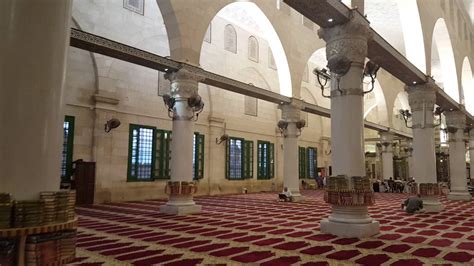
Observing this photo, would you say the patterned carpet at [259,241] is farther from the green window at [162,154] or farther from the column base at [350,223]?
the green window at [162,154]

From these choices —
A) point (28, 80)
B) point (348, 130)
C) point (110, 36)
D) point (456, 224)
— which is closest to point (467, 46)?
point (456, 224)

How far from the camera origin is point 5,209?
2.06 m

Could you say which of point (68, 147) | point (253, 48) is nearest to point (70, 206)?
point (68, 147)

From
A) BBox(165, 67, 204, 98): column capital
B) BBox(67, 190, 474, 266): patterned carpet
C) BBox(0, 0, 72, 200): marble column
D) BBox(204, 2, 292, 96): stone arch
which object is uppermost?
BBox(204, 2, 292, 96): stone arch

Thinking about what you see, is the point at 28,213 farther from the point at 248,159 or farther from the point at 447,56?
the point at 248,159

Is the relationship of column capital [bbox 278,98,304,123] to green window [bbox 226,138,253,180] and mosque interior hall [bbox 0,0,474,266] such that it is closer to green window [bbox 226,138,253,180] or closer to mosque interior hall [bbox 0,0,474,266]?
mosque interior hall [bbox 0,0,474,266]

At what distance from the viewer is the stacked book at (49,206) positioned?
7.18 ft

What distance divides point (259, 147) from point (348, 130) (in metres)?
11.7

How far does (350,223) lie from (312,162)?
16.1m

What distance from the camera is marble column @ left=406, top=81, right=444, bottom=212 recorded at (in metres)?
9.07

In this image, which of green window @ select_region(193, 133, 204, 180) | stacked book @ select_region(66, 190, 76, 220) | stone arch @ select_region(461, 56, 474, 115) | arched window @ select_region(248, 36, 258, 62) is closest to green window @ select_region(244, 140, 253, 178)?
green window @ select_region(193, 133, 204, 180)

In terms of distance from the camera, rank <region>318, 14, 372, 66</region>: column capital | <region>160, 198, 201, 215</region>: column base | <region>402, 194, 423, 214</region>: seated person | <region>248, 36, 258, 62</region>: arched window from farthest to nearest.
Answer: <region>248, 36, 258, 62</region>: arched window, <region>402, 194, 423, 214</region>: seated person, <region>160, 198, 201, 215</region>: column base, <region>318, 14, 372, 66</region>: column capital

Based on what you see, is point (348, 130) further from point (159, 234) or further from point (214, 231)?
point (159, 234)

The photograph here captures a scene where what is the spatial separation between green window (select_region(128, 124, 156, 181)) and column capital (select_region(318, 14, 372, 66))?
7833mm
